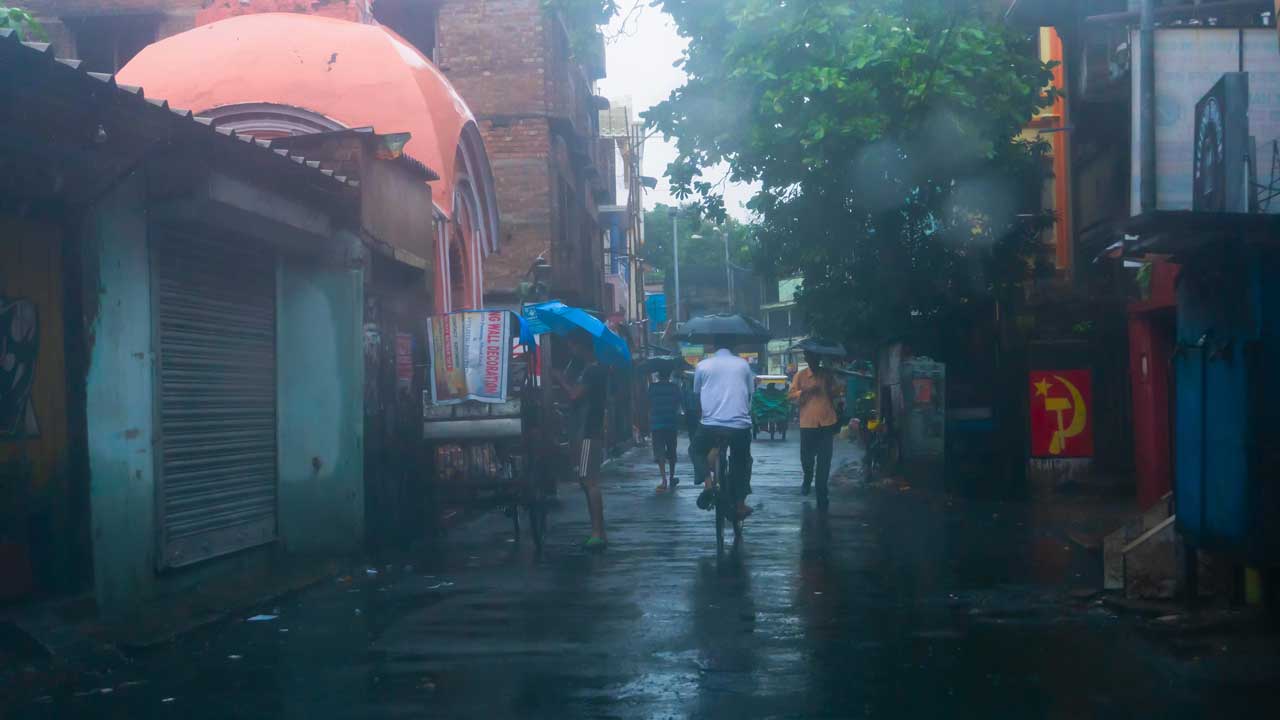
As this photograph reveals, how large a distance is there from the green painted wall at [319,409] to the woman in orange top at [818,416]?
654 cm

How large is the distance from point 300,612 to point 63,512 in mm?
1735

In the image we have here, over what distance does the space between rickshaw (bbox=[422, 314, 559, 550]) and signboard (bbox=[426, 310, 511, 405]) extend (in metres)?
0.05

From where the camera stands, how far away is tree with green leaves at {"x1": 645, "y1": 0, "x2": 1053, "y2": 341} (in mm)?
17828

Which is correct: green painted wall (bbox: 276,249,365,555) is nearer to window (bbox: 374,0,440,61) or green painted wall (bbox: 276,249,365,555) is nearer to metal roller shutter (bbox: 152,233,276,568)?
metal roller shutter (bbox: 152,233,276,568)

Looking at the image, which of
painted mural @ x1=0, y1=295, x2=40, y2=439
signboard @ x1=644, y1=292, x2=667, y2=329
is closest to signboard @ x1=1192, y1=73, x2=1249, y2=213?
painted mural @ x1=0, y1=295, x2=40, y2=439

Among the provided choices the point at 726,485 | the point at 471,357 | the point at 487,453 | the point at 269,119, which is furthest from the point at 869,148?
the point at 487,453

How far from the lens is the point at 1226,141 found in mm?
11344

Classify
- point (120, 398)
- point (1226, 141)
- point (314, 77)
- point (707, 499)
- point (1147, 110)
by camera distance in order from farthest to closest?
1. point (314, 77)
2. point (1147, 110)
3. point (707, 499)
4. point (1226, 141)
5. point (120, 398)

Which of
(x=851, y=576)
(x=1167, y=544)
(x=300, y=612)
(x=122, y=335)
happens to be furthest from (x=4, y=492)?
(x=1167, y=544)

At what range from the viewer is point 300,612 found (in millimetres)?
8766

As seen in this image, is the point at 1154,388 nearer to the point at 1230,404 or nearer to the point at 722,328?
the point at 1230,404

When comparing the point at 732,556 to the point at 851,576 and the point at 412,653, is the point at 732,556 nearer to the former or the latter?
the point at 851,576

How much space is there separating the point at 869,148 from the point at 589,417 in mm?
8922

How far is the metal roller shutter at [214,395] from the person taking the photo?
370 inches
